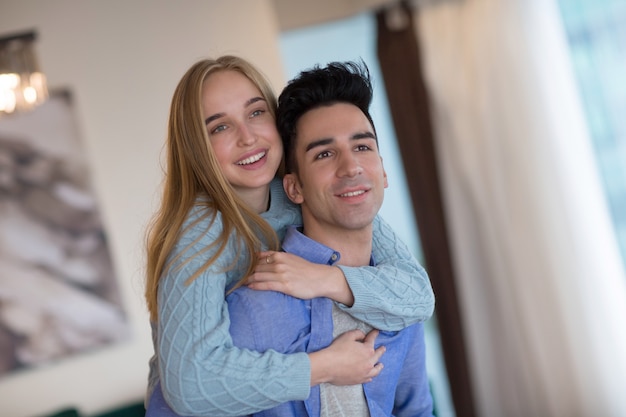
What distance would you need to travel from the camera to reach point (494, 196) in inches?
170

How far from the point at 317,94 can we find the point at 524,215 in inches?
95.5

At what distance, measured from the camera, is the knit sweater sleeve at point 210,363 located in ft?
5.55

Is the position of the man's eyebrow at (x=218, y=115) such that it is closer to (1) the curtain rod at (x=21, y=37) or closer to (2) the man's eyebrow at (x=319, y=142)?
(2) the man's eyebrow at (x=319, y=142)

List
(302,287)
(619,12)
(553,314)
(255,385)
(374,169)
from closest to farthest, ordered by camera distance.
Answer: (255,385) → (302,287) → (374,169) → (619,12) → (553,314)

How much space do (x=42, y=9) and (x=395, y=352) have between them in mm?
3121

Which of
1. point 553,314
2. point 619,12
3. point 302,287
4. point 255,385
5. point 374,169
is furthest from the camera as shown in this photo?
point 553,314

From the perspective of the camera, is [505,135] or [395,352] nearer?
[395,352]

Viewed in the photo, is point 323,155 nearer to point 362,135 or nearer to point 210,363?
point 362,135

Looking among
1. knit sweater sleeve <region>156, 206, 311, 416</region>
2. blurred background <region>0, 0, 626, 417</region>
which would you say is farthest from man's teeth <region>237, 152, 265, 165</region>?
blurred background <region>0, 0, 626, 417</region>

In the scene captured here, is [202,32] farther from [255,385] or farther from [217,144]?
[255,385]

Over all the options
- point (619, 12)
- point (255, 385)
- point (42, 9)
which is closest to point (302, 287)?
point (255, 385)

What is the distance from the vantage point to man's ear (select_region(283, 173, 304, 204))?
81.0 inches

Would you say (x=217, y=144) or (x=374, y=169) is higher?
(x=217, y=144)

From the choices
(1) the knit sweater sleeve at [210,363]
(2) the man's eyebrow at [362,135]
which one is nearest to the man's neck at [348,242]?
(2) the man's eyebrow at [362,135]
